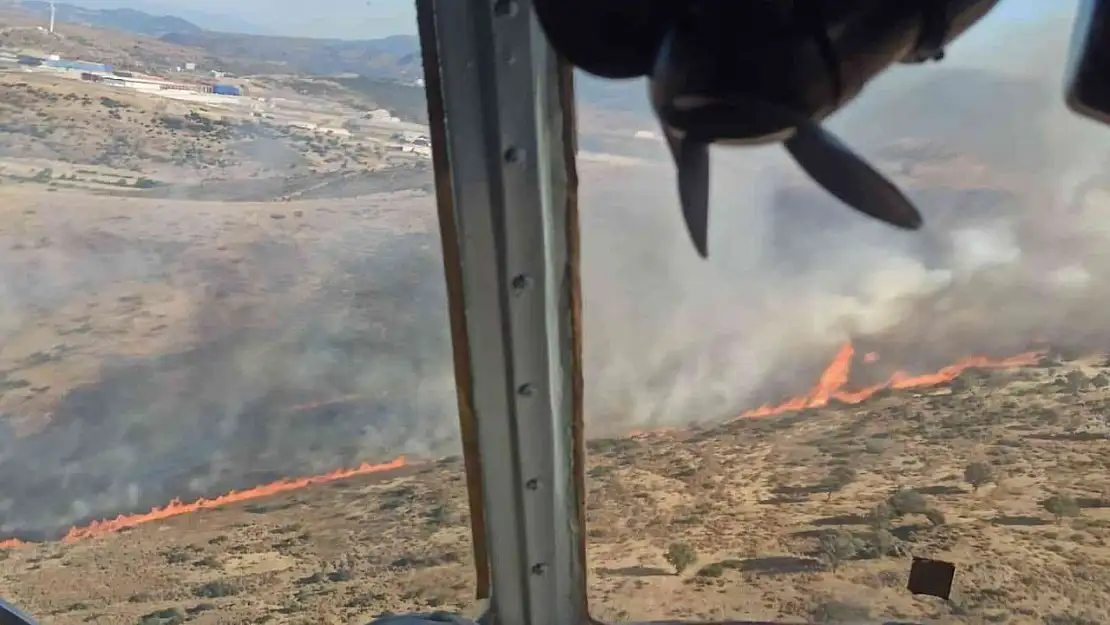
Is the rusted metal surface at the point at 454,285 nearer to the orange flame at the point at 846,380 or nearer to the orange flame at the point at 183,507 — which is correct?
the orange flame at the point at 183,507

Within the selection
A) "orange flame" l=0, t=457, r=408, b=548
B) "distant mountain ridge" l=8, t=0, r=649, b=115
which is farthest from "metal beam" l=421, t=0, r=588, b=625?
"orange flame" l=0, t=457, r=408, b=548

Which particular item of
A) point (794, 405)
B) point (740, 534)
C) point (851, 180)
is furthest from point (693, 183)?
point (740, 534)

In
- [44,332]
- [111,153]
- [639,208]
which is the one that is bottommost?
[44,332]

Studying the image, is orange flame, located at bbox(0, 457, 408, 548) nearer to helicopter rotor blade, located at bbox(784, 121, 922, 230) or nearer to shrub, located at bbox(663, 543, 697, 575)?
shrub, located at bbox(663, 543, 697, 575)

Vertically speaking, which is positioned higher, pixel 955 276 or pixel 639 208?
pixel 639 208

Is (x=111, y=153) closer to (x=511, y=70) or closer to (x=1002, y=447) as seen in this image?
(x=511, y=70)

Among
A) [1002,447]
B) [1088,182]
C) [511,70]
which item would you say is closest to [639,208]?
[511,70]
